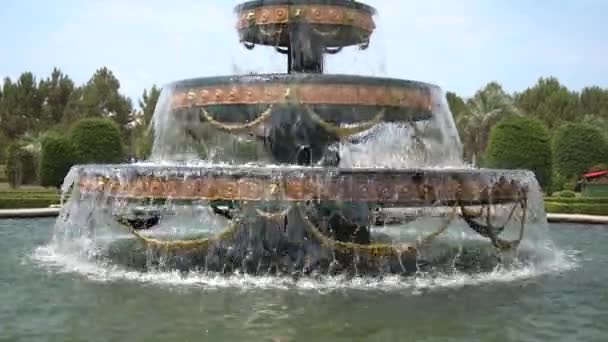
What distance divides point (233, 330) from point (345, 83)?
4.72 metres

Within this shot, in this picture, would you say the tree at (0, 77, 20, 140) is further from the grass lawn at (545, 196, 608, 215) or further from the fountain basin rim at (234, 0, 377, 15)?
the fountain basin rim at (234, 0, 377, 15)

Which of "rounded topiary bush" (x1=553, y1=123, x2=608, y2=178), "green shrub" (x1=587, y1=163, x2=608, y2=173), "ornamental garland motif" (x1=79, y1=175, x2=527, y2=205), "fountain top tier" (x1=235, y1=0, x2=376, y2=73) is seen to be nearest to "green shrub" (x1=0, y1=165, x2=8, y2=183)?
"rounded topiary bush" (x1=553, y1=123, x2=608, y2=178)

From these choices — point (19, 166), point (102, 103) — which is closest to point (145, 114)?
point (102, 103)

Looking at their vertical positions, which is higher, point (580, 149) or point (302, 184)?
point (580, 149)

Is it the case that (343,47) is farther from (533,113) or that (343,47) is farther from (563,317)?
(533,113)

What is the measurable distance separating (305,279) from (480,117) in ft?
130

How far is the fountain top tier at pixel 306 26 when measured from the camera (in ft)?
38.1

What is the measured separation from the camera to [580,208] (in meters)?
23.4

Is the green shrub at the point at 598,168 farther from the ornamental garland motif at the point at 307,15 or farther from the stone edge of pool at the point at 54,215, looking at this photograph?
the ornamental garland motif at the point at 307,15

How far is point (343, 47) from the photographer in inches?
501

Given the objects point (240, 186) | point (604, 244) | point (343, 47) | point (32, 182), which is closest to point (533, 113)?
point (32, 182)

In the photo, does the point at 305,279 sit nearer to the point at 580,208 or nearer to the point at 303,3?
the point at 303,3

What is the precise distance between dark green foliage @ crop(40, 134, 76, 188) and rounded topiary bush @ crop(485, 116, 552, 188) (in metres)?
17.5

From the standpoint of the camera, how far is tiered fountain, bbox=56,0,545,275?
972 cm
